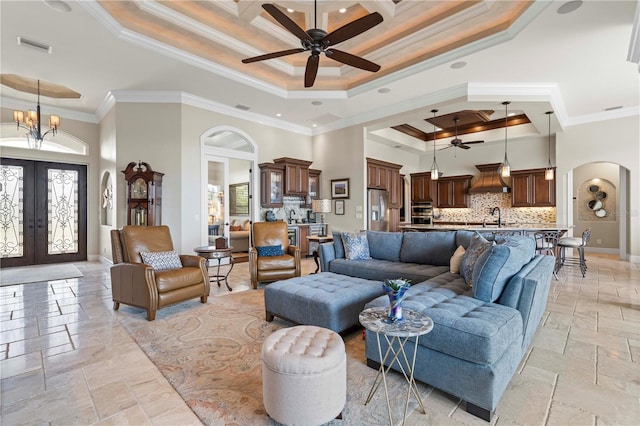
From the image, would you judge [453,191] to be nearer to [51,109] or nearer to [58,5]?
[58,5]

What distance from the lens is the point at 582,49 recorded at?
438 cm

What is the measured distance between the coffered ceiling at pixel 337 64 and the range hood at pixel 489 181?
6.82ft

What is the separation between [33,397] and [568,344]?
13.9 feet

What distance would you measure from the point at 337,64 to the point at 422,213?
6531mm

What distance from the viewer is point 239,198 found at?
8.12 meters

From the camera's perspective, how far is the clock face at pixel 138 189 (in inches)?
235

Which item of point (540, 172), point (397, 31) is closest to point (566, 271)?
point (540, 172)

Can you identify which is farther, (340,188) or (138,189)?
(340,188)

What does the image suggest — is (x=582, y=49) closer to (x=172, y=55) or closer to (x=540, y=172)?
(x=540, y=172)

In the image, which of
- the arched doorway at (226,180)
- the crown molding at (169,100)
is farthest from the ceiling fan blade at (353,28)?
the arched doorway at (226,180)

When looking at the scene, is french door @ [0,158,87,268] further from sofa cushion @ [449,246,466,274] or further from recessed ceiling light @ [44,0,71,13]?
sofa cushion @ [449,246,466,274]

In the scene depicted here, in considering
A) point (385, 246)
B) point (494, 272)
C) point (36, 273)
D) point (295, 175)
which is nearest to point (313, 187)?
point (295, 175)

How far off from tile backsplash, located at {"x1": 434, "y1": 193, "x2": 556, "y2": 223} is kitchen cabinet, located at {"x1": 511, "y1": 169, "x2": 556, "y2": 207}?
0.39 m

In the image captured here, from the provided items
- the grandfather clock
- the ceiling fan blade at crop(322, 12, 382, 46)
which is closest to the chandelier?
the grandfather clock
